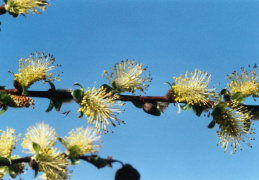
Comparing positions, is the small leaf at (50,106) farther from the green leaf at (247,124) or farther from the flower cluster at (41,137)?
the green leaf at (247,124)

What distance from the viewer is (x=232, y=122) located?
8.09 ft

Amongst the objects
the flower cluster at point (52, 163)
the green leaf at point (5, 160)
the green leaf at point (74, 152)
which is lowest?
the green leaf at point (5, 160)

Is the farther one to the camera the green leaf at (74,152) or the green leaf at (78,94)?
the green leaf at (78,94)

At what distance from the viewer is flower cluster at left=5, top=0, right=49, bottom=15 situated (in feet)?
8.20

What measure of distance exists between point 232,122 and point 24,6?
173cm

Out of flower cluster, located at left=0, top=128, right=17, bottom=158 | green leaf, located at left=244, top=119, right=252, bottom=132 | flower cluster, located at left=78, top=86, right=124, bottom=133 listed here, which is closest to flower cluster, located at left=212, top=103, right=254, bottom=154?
green leaf, located at left=244, top=119, right=252, bottom=132

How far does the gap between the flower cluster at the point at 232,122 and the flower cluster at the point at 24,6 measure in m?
1.53

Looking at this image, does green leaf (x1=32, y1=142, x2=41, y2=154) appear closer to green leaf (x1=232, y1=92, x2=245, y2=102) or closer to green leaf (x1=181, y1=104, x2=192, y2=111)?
green leaf (x1=181, y1=104, x2=192, y2=111)

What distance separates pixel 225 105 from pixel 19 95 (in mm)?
1383

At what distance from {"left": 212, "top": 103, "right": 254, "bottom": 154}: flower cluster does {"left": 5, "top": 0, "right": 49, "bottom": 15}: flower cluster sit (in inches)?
60.0

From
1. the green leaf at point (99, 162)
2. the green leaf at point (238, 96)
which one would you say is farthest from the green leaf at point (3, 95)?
the green leaf at point (238, 96)

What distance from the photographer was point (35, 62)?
2.41 meters

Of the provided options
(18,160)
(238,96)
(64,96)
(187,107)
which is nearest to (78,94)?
(64,96)

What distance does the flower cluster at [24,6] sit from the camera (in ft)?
8.20
